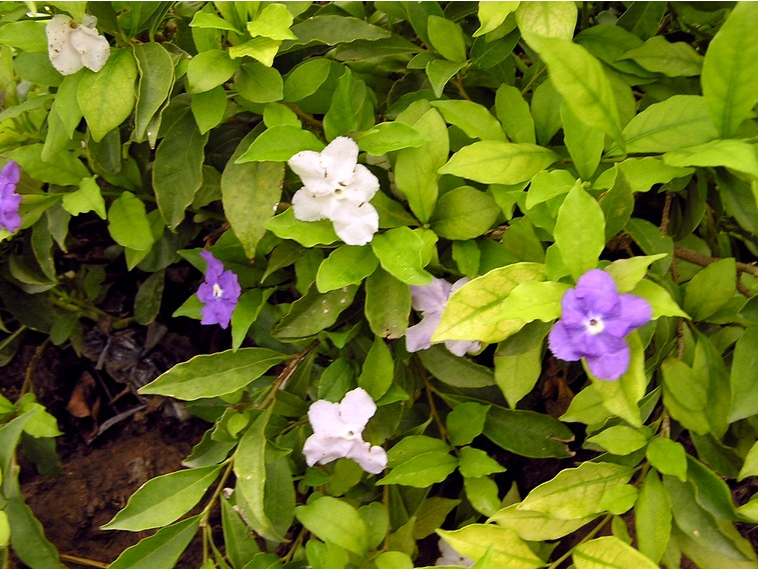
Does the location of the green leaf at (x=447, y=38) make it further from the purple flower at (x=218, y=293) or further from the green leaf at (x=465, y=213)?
the purple flower at (x=218, y=293)

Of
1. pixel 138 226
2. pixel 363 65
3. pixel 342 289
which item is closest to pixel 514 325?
pixel 342 289

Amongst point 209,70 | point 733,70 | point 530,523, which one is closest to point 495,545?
point 530,523

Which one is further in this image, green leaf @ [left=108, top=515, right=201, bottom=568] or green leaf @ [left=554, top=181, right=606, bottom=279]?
green leaf @ [left=108, top=515, right=201, bottom=568]

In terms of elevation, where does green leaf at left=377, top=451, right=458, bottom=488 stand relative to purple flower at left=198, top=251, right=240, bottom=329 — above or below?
below

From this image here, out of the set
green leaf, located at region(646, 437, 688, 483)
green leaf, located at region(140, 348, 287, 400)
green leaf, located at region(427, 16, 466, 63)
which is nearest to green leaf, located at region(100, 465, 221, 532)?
green leaf, located at region(140, 348, 287, 400)

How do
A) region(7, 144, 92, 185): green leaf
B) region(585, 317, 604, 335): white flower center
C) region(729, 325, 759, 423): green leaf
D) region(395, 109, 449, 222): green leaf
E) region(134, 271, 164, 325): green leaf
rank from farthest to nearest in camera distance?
region(134, 271, 164, 325): green leaf, region(7, 144, 92, 185): green leaf, region(395, 109, 449, 222): green leaf, region(729, 325, 759, 423): green leaf, region(585, 317, 604, 335): white flower center

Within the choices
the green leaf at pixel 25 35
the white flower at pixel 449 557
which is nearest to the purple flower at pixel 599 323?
the white flower at pixel 449 557

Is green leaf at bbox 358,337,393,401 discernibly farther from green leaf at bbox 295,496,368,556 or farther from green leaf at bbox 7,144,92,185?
green leaf at bbox 7,144,92,185
